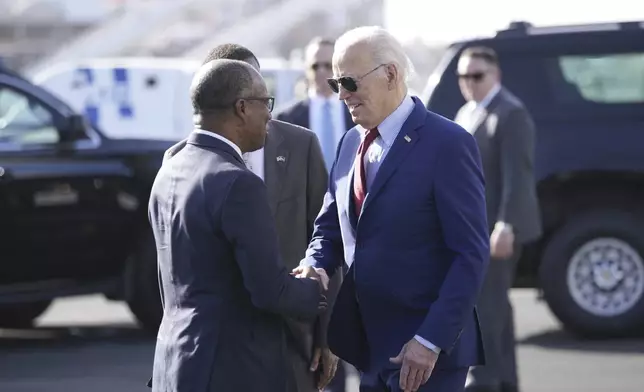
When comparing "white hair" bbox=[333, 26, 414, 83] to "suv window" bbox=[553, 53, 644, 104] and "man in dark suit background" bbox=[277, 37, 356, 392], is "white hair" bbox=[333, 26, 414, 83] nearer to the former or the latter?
"man in dark suit background" bbox=[277, 37, 356, 392]

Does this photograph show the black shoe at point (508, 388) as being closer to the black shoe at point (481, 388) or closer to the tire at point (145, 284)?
the black shoe at point (481, 388)

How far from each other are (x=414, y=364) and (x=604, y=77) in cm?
615

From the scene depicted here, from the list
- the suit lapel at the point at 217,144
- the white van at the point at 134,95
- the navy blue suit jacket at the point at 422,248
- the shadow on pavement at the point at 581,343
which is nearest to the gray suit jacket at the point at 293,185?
the navy blue suit jacket at the point at 422,248

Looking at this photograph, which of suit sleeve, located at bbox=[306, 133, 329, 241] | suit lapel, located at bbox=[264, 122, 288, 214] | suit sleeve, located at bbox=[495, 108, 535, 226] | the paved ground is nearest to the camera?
suit lapel, located at bbox=[264, 122, 288, 214]

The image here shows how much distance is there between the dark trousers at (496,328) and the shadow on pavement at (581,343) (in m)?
2.12

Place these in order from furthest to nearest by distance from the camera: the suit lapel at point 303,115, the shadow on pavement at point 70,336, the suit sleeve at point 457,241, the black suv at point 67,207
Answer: the shadow on pavement at point 70,336, the black suv at point 67,207, the suit lapel at point 303,115, the suit sleeve at point 457,241

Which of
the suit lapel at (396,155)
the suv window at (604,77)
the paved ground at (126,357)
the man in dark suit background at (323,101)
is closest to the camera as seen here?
the suit lapel at (396,155)

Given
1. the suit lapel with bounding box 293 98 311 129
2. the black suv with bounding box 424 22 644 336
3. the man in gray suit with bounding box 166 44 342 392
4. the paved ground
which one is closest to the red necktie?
the man in gray suit with bounding box 166 44 342 392

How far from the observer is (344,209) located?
4852 millimetres

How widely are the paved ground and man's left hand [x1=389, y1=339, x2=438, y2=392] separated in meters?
4.04

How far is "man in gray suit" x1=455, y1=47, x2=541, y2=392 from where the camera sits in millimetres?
7672

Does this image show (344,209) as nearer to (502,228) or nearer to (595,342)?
(502,228)

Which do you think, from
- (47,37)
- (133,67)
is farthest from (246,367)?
(47,37)

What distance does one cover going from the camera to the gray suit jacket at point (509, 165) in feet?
25.1
